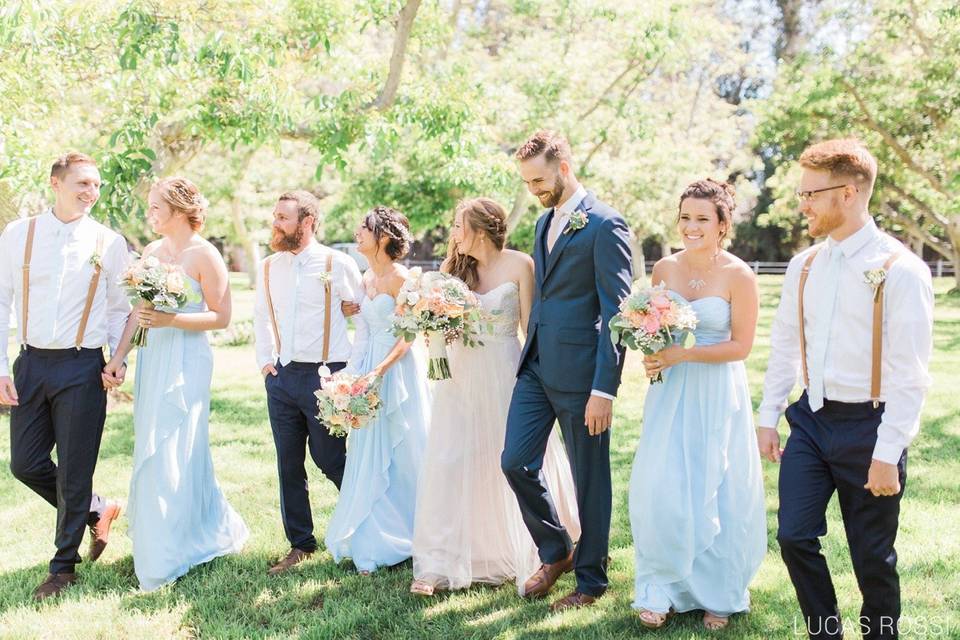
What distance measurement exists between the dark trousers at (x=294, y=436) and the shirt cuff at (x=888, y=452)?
3449 millimetres

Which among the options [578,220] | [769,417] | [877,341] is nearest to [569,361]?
[578,220]

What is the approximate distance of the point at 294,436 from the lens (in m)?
5.98

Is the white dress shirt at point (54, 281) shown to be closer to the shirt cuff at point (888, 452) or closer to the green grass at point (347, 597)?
the green grass at point (347, 597)

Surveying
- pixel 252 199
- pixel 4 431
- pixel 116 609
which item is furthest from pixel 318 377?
pixel 252 199

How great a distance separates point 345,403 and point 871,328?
294 cm

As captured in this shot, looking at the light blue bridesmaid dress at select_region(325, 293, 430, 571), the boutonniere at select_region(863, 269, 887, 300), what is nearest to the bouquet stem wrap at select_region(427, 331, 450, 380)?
the light blue bridesmaid dress at select_region(325, 293, 430, 571)

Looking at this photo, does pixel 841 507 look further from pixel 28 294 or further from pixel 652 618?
pixel 28 294

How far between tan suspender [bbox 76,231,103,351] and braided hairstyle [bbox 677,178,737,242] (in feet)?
11.4

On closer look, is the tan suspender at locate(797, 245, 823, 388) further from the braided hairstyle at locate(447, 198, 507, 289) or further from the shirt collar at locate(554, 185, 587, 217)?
the braided hairstyle at locate(447, 198, 507, 289)

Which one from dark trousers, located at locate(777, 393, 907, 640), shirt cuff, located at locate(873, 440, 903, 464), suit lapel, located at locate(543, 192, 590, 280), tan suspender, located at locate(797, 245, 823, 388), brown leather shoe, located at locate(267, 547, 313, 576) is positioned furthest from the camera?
brown leather shoe, located at locate(267, 547, 313, 576)

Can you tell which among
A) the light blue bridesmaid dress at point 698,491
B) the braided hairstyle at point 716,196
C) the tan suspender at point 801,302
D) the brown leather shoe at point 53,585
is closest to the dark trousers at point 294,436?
the brown leather shoe at point 53,585

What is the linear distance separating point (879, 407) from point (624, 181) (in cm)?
2358

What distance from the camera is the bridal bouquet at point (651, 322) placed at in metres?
4.32

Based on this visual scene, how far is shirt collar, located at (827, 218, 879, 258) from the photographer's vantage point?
12.6 feet
